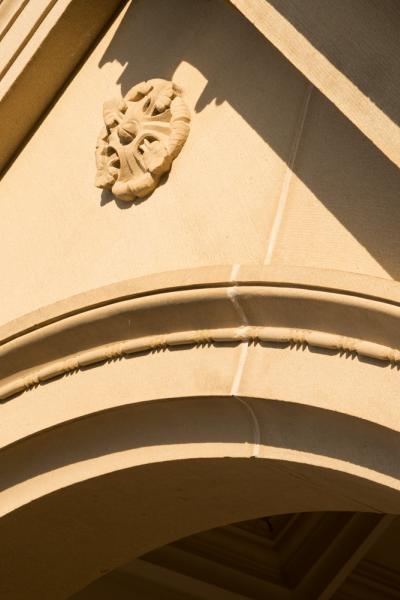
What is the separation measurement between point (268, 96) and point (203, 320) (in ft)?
2.11

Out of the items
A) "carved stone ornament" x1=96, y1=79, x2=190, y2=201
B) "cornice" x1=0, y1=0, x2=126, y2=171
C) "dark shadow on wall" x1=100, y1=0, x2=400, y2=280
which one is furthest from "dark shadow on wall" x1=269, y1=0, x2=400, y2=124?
"cornice" x1=0, y1=0, x2=126, y2=171

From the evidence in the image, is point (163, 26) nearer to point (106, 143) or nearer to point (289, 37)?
point (106, 143)

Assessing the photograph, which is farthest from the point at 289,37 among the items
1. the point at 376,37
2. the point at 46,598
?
the point at 46,598

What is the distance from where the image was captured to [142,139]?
3.20m

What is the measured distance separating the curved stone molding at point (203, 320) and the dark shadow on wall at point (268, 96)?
15 cm

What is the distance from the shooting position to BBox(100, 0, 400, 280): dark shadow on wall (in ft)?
8.17

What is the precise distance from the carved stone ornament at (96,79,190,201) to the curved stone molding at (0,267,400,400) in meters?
0.41

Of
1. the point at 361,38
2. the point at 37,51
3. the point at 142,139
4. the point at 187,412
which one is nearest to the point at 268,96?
the point at 142,139

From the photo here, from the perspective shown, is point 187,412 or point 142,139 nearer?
point 187,412

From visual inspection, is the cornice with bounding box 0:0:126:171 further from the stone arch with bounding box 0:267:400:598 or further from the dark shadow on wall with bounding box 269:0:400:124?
the dark shadow on wall with bounding box 269:0:400:124

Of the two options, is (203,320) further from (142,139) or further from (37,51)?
(37,51)

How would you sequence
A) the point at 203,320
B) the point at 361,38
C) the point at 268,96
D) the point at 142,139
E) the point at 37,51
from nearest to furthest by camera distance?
1. the point at 361,38
2. the point at 203,320
3. the point at 268,96
4. the point at 142,139
5. the point at 37,51

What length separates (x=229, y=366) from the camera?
260 cm

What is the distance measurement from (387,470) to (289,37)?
928 millimetres
